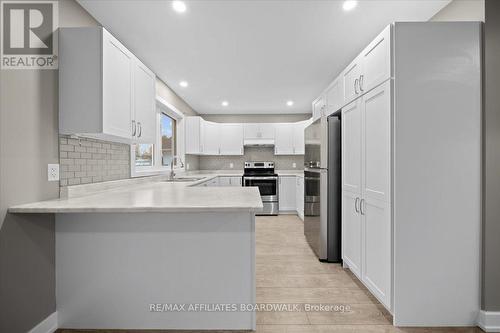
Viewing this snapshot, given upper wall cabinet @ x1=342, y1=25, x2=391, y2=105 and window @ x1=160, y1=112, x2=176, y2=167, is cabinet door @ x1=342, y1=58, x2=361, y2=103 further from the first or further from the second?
window @ x1=160, y1=112, x2=176, y2=167

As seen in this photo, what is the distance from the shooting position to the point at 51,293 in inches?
69.4

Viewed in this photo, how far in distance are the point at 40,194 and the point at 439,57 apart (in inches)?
110

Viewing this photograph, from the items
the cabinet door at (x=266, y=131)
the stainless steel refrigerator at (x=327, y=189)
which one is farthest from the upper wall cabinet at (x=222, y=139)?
the stainless steel refrigerator at (x=327, y=189)

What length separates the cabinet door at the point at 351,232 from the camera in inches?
96.2

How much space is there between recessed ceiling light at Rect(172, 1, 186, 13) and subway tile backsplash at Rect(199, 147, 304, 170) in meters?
4.53

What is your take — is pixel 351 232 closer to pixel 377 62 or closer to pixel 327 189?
pixel 327 189

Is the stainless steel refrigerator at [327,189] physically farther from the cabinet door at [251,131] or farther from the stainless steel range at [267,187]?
the cabinet door at [251,131]

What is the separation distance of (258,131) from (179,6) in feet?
14.0

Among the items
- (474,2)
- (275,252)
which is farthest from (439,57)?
(275,252)

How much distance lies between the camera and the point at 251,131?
6434 mm

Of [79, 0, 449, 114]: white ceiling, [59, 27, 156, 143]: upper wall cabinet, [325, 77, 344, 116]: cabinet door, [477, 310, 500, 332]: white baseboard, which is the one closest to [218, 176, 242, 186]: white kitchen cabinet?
[79, 0, 449, 114]: white ceiling

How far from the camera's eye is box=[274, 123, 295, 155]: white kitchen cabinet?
21.1 ft

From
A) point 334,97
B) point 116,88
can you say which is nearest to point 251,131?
point 334,97

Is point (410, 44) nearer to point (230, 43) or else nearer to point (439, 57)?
point (439, 57)
